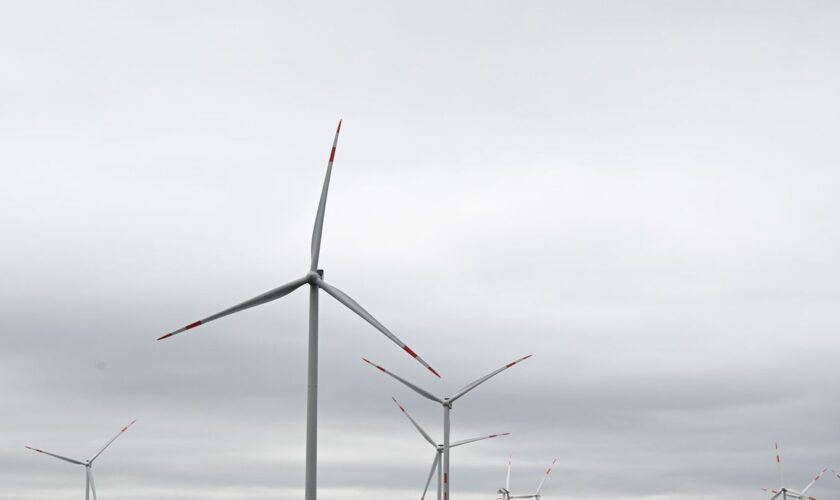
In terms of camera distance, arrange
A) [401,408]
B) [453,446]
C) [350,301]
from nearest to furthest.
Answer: [350,301], [401,408], [453,446]

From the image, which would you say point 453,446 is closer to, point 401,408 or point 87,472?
point 401,408

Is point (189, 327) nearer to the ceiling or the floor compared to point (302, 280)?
nearer to the floor

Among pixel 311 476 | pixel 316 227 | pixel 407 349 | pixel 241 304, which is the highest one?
pixel 316 227

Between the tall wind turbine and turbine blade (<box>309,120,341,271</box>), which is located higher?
turbine blade (<box>309,120,341,271</box>)

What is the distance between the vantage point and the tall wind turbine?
70.8 meters

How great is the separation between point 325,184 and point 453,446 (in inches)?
4274

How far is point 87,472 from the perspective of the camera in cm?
19862

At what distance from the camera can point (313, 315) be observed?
247ft

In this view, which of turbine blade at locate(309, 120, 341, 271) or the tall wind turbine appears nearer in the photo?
the tall wind turbine

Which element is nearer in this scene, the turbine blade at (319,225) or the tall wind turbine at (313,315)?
the tall wind turbine at (313,315)

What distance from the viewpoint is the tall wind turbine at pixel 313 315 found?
7075cm

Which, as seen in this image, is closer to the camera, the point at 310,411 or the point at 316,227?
the point at 310,411

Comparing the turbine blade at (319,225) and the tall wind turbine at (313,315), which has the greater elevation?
the turbine blade at (319,225)

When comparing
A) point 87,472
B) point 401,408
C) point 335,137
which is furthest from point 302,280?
point 87,472
